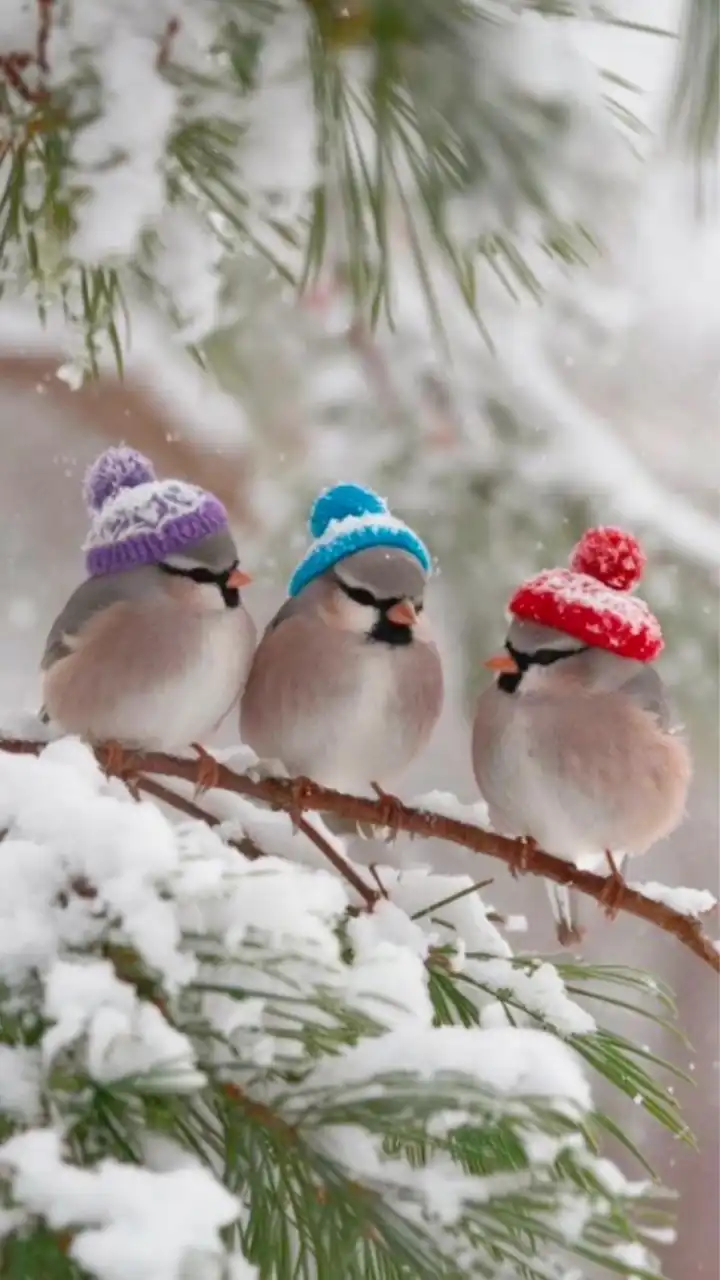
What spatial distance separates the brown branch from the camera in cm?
61

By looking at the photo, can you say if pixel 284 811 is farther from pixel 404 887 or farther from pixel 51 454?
pixel 51 454

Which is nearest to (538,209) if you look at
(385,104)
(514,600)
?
(385,104)

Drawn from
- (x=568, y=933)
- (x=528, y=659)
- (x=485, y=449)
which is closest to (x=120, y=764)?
(x=528, y=659)

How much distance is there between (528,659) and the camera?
2.42 feet

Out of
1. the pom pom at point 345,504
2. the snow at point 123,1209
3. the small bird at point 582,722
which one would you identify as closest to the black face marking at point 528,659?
the small bird at point 582,722

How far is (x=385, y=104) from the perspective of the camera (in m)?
0.44

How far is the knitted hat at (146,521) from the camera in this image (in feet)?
2.24

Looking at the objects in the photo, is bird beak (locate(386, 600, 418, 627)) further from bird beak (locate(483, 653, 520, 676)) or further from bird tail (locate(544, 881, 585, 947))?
bird tail (locate(544, 881, 585, 947))

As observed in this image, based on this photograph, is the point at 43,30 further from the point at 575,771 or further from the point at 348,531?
the point at 575,771

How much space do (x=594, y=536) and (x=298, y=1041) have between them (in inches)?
17.8

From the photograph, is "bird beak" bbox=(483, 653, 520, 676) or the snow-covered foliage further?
"bird beak" bbox=(483, 653, 520, 676)

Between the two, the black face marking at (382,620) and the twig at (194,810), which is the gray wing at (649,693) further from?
the twig at (194,810)

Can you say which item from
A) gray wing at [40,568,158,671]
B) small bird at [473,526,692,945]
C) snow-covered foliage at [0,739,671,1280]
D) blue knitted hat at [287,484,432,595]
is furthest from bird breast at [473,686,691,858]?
snow-covered foliage at [0,739,671,1280]

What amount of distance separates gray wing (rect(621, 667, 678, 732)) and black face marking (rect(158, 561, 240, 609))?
227 millimetres
